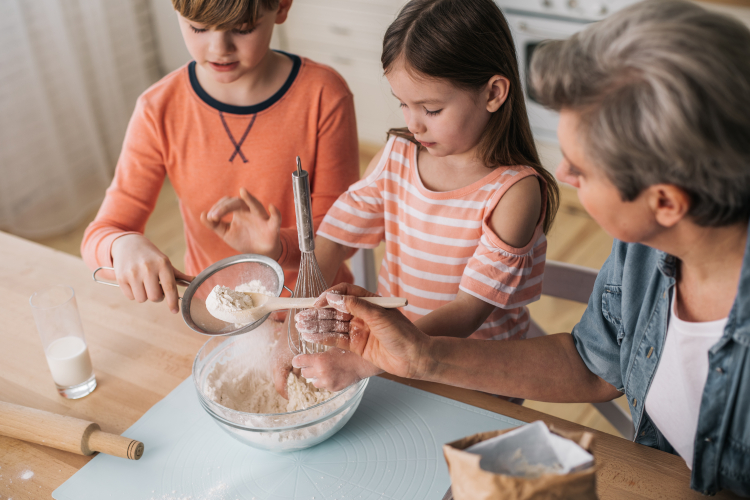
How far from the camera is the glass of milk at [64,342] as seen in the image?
1.00 m

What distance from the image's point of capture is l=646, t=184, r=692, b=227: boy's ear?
2.02 ft

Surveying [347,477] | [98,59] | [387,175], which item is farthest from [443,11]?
[98,59]

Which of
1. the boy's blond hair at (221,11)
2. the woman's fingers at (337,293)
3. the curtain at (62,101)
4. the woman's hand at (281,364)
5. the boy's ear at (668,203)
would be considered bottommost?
the curtain at (62,101)

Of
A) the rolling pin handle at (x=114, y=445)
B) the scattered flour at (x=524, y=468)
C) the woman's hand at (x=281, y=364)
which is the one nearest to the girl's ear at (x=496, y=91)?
the woman's hand at (x=281, y=364)

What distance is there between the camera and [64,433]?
892 mm

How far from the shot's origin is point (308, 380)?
948 millimetres

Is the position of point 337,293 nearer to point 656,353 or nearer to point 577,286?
point 656,353

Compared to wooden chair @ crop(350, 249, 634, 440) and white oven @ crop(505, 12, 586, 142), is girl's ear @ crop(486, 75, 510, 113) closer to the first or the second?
wooden chair @ crop(350, 249, 634, 440)

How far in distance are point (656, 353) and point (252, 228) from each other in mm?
752

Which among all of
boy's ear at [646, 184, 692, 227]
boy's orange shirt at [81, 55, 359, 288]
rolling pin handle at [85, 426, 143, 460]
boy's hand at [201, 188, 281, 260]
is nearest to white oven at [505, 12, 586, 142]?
boy's orange shirt at [81, 55, 359, 288]

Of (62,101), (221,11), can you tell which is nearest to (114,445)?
(221,11)

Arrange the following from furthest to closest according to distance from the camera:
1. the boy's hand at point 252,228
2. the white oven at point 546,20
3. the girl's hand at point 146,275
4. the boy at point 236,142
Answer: the white oven at point 546,20
the boy at point 236,142
the boy's hand at point 252,228
the girl's hand at point 146,275

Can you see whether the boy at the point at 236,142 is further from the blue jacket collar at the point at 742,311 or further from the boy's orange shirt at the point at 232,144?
the blue jacket collar at the point at 742,311

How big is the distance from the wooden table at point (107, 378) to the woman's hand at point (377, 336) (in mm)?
130
